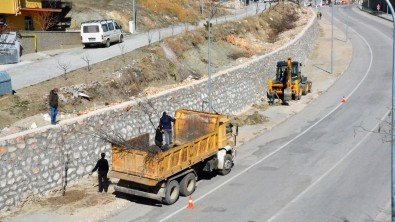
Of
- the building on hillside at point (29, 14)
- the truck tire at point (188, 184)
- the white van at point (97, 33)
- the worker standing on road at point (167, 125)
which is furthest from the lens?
the building on hillside at point (29, 14)

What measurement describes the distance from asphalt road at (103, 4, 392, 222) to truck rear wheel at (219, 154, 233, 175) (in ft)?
0.78

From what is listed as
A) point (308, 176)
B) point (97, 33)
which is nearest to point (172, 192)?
point (308, 176)

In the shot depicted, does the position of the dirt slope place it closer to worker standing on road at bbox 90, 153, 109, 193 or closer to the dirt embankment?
the dirt embankment

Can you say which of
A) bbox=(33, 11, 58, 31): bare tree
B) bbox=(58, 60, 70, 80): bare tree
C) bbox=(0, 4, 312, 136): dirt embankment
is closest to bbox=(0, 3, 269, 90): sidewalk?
bbox=(58, 60, 70, 80): bare tree

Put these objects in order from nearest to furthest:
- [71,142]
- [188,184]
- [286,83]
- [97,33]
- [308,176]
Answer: [188,184] → [71,142] → [308,176] → [286,83] → [97,33]

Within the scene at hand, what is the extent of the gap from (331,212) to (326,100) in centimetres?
2146

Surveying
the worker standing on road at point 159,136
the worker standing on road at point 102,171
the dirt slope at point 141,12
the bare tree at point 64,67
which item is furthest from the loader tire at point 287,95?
the worker standing on road at point 102,171

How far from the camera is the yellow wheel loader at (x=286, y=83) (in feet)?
125

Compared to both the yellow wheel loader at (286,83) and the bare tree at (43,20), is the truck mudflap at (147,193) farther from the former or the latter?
the bare tree at (43,20)

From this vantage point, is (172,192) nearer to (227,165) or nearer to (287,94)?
(227,165)

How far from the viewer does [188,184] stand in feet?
69.1

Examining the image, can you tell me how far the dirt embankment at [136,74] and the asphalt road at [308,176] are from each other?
6864 mm

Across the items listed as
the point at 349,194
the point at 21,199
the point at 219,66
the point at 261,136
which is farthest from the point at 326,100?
the point at 21,199

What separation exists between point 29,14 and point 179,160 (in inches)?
1218
